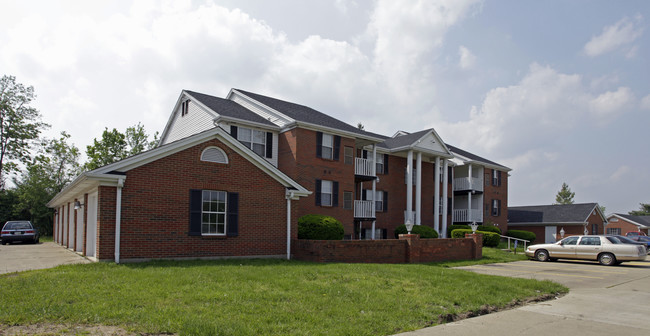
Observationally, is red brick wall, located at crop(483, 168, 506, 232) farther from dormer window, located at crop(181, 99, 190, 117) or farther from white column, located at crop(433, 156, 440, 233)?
dormer window, located at crop(181, 99, 190, 117)

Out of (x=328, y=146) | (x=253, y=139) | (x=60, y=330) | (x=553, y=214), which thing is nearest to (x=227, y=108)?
(x=253, y=139)

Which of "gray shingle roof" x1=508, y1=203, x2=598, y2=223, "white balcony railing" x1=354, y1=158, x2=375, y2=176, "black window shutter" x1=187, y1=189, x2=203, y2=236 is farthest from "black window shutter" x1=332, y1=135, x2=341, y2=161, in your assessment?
"gray shingle roof" x1=508, y1=203, x2=598, y2=223

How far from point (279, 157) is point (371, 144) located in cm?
668

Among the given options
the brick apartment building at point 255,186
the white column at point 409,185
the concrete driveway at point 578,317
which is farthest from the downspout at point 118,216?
the white column at point 409,185

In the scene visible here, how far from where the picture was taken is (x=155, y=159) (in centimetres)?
1453

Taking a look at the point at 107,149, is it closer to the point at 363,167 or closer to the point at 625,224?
the point at 363,167

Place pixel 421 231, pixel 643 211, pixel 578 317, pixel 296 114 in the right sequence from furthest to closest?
pixel 643 211 < pixel 421 231 < pixel 296 114 < pixel 578 317

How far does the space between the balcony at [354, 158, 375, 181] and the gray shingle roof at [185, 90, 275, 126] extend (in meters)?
6.18

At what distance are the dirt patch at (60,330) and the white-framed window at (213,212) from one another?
894 centimetres

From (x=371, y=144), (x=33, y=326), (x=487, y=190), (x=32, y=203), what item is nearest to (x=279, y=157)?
(x=371, y=144)

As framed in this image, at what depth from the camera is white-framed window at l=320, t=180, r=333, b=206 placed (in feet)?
78.8

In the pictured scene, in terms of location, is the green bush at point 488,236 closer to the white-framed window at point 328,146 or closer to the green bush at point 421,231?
the green bush at point 421,231

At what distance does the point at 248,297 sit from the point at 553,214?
45.1m

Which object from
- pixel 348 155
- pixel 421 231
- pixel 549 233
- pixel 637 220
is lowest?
pixel 549 233
